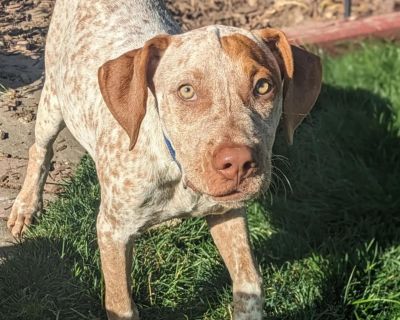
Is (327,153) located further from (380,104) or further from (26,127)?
(26,127)

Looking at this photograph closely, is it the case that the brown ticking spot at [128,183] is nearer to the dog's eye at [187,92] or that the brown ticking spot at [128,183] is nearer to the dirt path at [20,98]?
the dog's eye at [187,92]

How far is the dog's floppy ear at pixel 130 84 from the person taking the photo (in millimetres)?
3646

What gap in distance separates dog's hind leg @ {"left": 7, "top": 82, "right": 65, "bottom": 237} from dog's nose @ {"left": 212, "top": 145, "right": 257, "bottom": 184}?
1.95 m

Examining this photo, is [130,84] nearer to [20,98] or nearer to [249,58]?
[249,58]

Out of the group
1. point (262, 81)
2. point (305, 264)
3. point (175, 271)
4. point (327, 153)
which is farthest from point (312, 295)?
point (262, 81)

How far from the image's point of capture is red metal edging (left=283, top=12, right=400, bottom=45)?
206 inches

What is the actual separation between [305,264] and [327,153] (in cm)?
82

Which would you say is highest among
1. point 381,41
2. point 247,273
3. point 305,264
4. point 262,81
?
point 262,81

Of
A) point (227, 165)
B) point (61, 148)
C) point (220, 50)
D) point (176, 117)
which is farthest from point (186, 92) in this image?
point (61, 148)

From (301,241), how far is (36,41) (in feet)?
9.29

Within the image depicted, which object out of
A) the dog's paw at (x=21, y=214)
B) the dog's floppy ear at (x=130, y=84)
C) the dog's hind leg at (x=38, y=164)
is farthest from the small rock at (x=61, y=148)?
the dog's floppy ear at (x=130, y=84)

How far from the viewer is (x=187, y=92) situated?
353cm

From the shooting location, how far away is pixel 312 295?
4578 millimetres

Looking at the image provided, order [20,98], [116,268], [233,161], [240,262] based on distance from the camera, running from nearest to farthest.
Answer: [233,161], [116,268], [240,262], [20,98]
